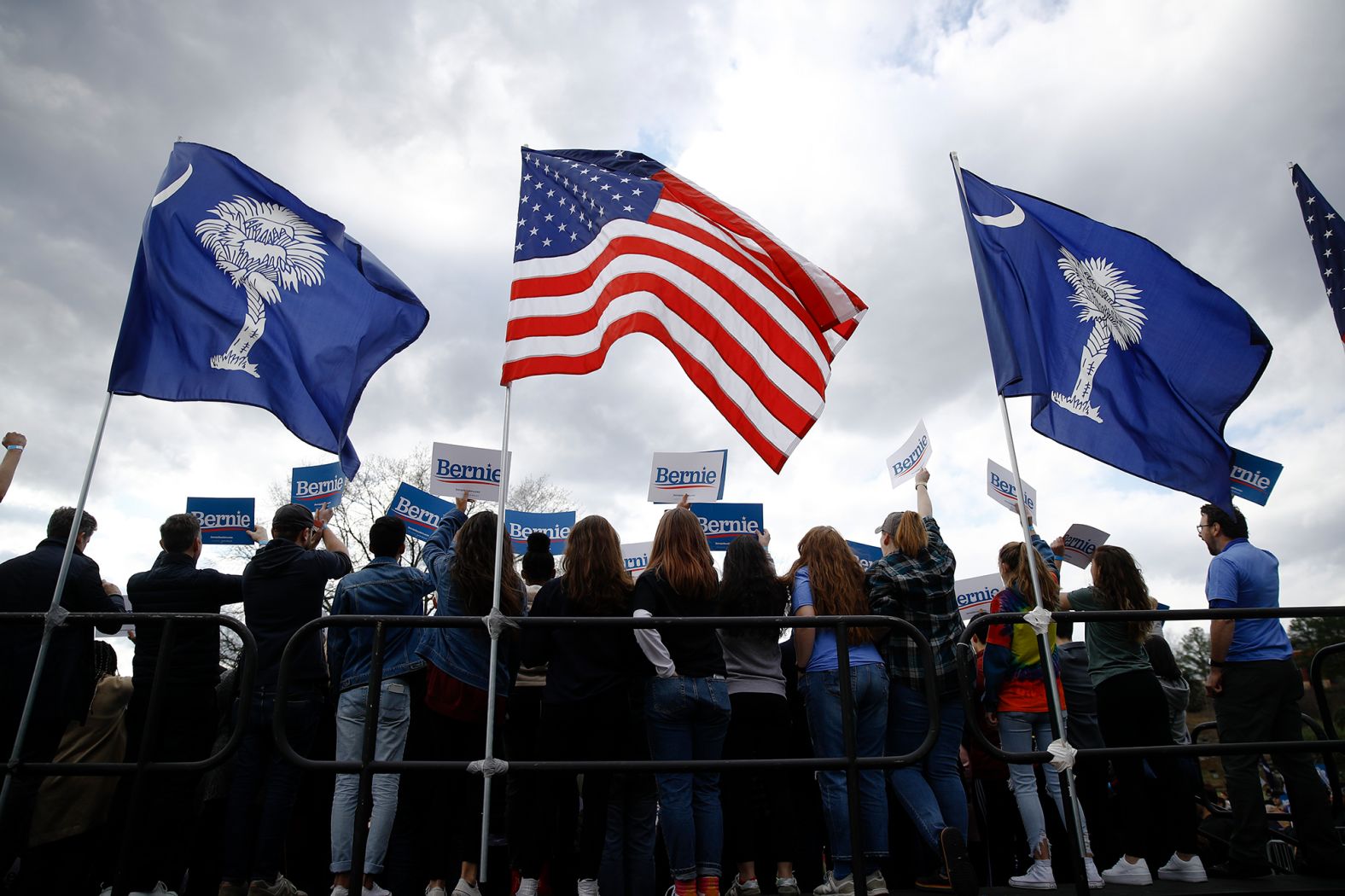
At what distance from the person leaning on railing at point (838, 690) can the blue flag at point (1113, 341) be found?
150 centimetres

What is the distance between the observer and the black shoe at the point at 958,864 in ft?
12.8

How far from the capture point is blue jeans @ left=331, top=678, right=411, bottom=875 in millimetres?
4496

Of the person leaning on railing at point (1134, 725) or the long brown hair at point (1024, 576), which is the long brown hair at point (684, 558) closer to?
the long brown hair at point (1024, 576)

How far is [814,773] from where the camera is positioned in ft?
17.8

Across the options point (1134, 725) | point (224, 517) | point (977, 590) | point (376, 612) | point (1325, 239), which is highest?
point (1325, 239)


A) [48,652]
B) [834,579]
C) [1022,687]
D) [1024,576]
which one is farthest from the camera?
[1024,576]

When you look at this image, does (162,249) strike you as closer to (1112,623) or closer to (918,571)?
(918,571)

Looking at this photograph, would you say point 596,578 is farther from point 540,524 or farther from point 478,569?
point 540,524

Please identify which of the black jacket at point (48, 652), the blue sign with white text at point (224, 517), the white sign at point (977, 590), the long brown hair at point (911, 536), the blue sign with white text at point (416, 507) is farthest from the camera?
the white sign at point (977, 590)

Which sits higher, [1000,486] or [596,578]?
[1000,486]

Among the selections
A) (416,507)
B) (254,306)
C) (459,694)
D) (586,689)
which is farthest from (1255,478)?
(254,306)

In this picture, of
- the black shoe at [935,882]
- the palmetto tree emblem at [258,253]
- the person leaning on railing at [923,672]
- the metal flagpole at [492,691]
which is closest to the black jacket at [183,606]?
the palmetto tree emblem at [258,253]

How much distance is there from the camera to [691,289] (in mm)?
5645

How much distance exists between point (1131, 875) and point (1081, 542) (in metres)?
4.10
